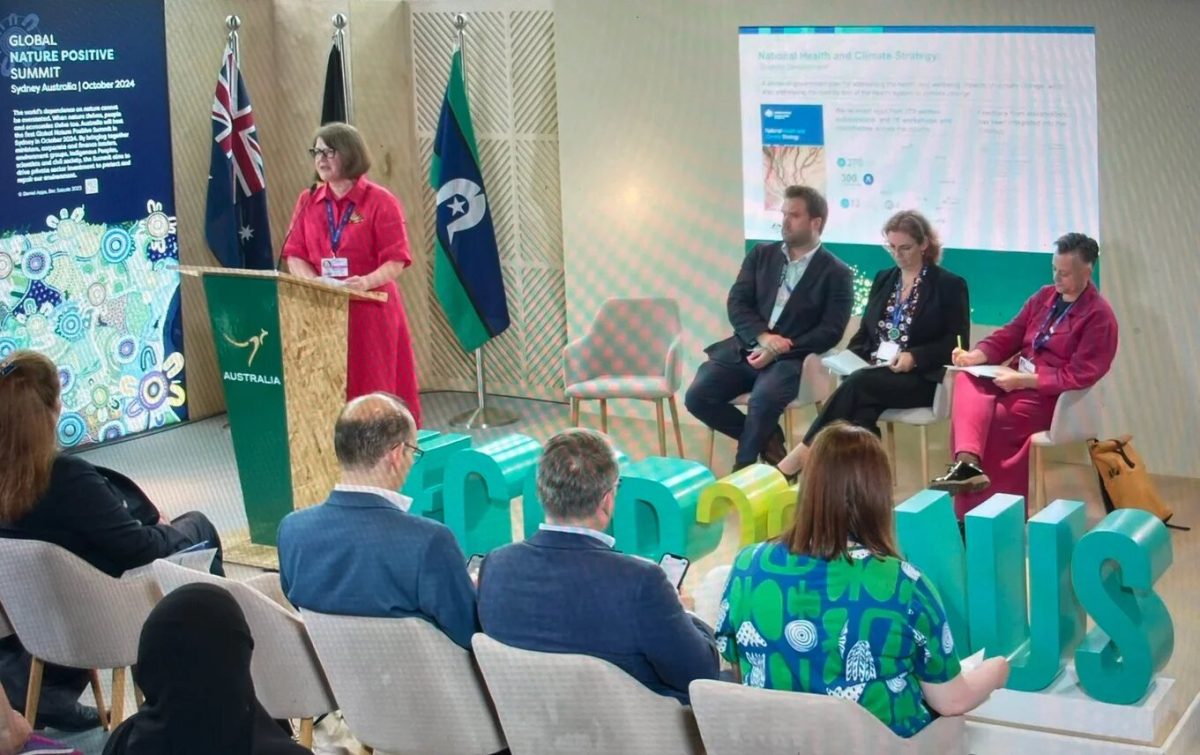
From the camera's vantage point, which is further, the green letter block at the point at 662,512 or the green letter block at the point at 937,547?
the green letter block at the point at 662,512

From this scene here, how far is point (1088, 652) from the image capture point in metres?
4.10

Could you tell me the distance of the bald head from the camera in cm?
A: 383

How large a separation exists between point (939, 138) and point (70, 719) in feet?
14.8

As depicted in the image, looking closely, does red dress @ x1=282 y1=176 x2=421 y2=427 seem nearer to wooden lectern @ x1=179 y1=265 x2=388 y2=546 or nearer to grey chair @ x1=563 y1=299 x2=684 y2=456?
wooden lectern @ x1=179 y1=265 x2=388 y2=546

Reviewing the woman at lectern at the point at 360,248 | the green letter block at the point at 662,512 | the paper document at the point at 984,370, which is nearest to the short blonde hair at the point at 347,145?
the woman at lectern at the point at 360,248

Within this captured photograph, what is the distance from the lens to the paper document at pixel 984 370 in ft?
20.9

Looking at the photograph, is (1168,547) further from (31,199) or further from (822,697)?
(31,199)

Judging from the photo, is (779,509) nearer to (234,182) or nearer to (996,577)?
(996,577)

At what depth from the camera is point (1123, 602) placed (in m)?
4.04

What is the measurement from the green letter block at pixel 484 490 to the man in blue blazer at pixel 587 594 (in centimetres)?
160

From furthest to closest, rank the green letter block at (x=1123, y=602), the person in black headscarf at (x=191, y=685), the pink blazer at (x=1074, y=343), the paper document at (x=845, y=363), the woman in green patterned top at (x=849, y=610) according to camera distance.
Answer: the paper document at (x=845, y=363)
the pink blazer at (x=1074, y=343)
the green letter block at (x=1123, y=602)
the woman in green patterned top at (x=849, y=610)
the person in black headscarf at (x=191, y=685)

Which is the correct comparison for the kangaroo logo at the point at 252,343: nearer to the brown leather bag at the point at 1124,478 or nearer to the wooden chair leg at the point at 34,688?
the wooden chair leg at the point at 34,688

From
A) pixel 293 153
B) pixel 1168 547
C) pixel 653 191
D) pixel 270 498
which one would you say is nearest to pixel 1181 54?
pixel 653 191

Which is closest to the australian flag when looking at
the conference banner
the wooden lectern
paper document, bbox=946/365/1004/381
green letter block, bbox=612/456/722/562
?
the conference banner
